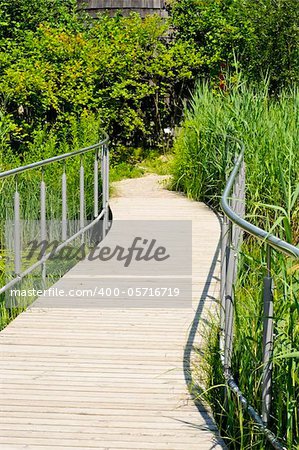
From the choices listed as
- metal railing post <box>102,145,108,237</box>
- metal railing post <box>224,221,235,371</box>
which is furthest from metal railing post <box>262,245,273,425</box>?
metal railing post <box>102,145,108,237</box>

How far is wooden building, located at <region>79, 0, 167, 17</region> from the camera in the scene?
1752cm

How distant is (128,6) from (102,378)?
13.4 meters

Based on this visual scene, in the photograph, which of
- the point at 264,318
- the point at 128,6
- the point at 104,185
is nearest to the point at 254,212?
the point at 104,185

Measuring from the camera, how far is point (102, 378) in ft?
17.4

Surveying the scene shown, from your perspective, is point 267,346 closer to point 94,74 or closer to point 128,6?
point 94,74

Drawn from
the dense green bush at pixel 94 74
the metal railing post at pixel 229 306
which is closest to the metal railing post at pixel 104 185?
the dense green bush at pixel 94 74

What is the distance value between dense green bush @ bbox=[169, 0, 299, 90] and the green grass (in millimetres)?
2600

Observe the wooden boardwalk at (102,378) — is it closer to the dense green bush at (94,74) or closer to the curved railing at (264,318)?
the curved railing at (264,318)

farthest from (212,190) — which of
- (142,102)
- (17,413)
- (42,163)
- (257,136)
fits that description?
(17,413)

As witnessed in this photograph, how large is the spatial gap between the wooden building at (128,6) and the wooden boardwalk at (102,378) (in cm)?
1081

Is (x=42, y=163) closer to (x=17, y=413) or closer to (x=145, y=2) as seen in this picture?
(x=17, y=413)

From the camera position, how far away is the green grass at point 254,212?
3.85 m

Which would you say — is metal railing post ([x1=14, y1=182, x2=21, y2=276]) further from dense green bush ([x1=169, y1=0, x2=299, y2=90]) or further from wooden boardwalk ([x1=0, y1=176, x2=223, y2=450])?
dense green bush ([x1=169, y1=0, x2=299, y2=90])

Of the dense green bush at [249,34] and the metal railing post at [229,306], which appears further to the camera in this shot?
the dense green bush at [249,34]
